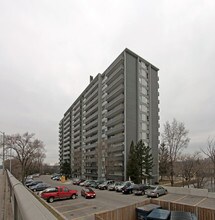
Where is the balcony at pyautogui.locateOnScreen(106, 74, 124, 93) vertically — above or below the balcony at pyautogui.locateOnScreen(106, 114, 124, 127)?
above

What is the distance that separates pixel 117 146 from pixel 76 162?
38094 mm

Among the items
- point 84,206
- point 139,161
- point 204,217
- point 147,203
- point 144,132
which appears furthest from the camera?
point 144,132

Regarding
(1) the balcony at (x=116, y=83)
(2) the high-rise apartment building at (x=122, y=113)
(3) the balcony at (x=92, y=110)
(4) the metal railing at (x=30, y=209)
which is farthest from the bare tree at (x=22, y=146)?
(4) the metal railing at (x=30, y=209)

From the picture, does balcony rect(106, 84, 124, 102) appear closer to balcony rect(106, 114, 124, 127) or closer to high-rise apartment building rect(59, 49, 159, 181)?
high-rise apartment building rect(59, 49, 159, 181)

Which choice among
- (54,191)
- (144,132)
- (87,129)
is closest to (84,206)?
(54,191)

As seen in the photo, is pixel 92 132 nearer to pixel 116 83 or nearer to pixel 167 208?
pixel 116 83

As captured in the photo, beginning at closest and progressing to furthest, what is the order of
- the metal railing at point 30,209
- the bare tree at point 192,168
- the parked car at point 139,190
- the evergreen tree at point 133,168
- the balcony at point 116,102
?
the metal railing at point 30,209 → the parked car at point 139,190 → the bare tree at point 192,168 → the evergreen tree at point 133,168 → the balcony at point 116,102

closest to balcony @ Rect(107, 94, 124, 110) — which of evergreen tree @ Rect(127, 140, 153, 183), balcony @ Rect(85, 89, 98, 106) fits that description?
evergreen tree @ Rect(127, 140, 153, 183)

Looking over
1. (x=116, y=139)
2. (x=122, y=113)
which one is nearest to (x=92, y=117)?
(x=116, y=139)

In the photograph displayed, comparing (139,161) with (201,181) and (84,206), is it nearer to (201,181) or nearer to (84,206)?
(201,181)

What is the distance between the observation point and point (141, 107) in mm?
70188

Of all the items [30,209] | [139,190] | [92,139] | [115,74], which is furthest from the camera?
[92,139]

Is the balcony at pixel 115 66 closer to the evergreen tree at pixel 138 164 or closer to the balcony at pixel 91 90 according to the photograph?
the balcony at pixel 91 90

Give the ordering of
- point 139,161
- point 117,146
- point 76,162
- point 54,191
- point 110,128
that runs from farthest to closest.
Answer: point 76,162, point 110,128, point 117,146, point 139,161, point 54,191
